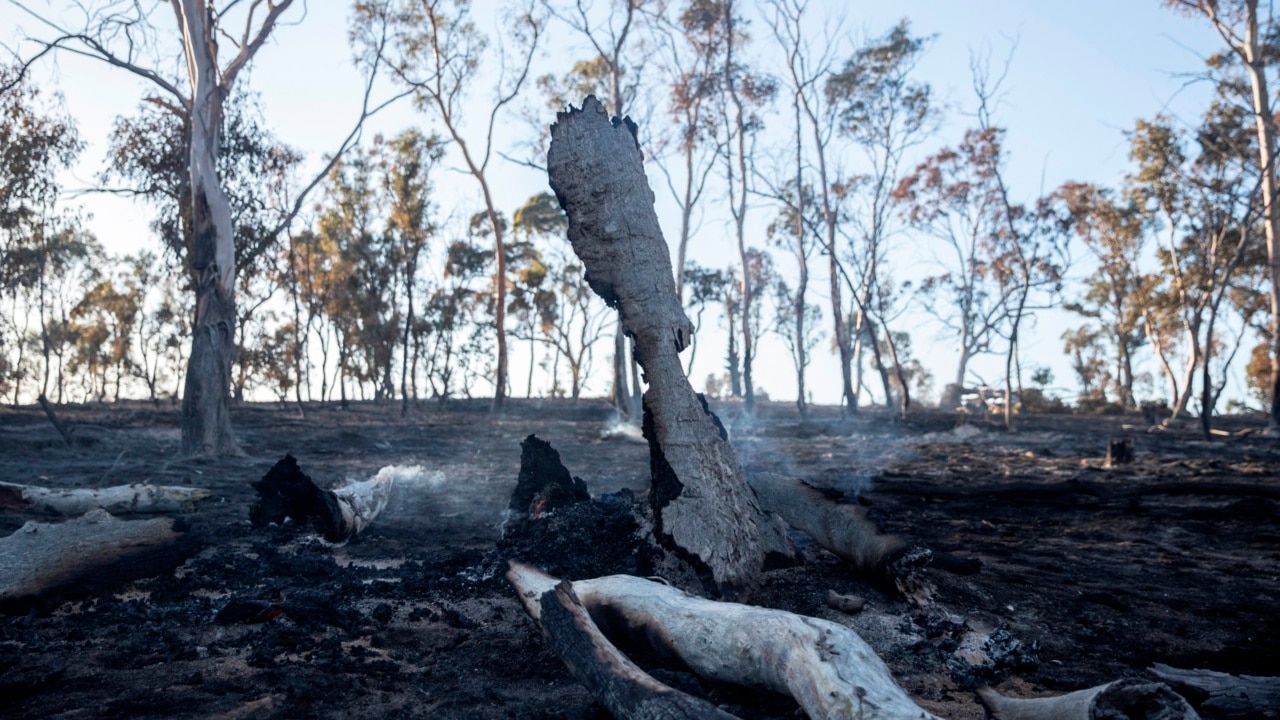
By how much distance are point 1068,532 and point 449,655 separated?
542cm

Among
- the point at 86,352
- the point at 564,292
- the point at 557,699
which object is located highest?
the point at 564,292

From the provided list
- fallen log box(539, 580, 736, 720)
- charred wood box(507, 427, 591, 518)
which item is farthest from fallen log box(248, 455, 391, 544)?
fallen log box(539, 580, 736, 720)

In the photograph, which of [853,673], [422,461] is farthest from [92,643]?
[422,461]

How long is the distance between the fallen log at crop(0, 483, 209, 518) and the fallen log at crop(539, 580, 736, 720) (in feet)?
17.5

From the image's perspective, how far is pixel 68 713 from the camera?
3.30m

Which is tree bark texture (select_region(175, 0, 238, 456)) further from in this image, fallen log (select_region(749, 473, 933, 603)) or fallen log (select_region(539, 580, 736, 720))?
fallen log (select_region(539, 580, 736, 720))

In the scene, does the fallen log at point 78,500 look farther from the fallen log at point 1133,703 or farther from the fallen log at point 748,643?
the fallen log at point 1133,703

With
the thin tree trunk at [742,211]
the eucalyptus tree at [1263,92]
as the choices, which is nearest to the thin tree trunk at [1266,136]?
the eucalyptus tree at [1263,92]

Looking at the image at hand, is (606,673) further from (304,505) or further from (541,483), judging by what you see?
(304,505)

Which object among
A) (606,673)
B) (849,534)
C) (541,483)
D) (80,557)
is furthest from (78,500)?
(849,534)

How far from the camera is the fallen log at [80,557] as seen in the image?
4.75m

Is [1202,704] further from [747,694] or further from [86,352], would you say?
[86,352]

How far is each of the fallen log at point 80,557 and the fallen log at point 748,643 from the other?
8.17 feet

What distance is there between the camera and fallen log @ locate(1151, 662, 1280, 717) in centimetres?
345
